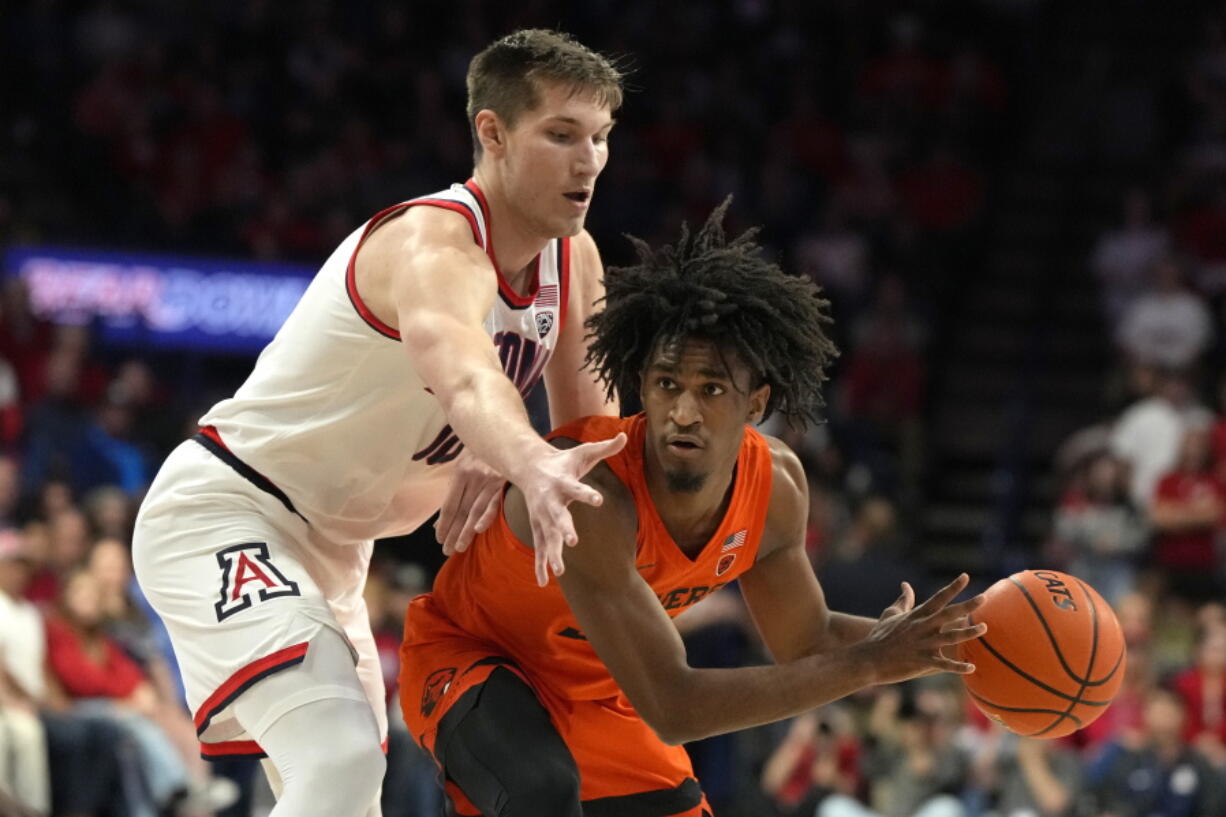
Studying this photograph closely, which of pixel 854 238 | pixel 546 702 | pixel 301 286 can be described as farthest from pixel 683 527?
pixel 854 238

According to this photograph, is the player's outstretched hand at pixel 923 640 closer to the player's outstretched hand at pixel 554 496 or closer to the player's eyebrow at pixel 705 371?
the player's eyebrow at pixel 705 371

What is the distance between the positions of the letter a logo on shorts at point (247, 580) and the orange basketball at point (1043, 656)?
1.57 metres

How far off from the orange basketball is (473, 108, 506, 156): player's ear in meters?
1.52

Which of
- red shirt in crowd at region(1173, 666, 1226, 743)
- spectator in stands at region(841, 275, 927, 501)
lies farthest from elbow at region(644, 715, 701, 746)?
spectator in stands at region(841, 275, 927, 501)

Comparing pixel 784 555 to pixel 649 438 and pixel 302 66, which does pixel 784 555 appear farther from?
pixel 302 66

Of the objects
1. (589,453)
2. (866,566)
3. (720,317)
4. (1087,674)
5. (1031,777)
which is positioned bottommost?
(1031,777)

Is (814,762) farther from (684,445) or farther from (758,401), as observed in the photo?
(684,445)

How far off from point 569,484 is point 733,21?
11922 mm

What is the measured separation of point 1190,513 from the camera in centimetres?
966

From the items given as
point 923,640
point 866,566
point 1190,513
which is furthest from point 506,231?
point 1190,513

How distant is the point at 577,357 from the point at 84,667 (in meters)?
4.75

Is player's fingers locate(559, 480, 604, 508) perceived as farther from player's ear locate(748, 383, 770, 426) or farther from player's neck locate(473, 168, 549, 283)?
player's neck locate(473, 168, 549, 283)

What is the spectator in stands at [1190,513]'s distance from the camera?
9.65 m

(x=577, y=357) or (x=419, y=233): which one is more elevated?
(x=419, y=233)
